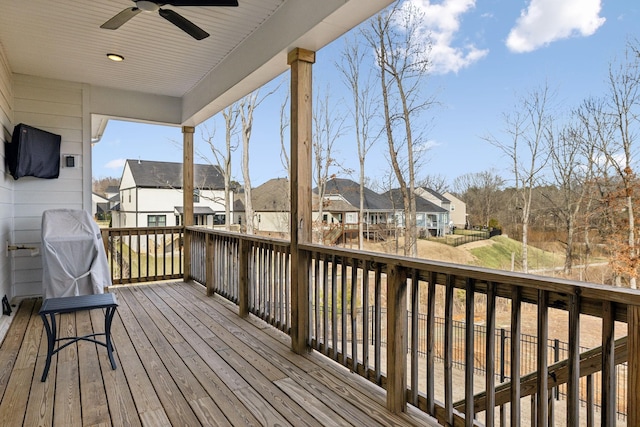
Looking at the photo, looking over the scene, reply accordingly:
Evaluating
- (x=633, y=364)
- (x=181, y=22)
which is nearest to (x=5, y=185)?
(x=181, y=22)

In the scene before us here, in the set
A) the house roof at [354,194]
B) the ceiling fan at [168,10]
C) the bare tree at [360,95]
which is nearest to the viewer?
the ceiling fan at [168,10]

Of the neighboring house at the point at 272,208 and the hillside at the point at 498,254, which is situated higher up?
the neighboring house at the point at 272,208

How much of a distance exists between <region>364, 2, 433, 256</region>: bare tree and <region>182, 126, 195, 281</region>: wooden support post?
351 cm

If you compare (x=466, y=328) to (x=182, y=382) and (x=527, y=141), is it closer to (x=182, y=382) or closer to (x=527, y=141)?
(x=182, y=382)

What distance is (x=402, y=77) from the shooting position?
7062mm

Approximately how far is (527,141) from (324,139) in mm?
4709

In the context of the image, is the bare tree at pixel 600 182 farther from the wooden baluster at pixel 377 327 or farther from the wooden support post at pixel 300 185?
the wooden support post at pixel 300 185

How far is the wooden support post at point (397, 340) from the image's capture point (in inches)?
83.7

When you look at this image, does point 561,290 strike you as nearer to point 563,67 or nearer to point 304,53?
point 304,53

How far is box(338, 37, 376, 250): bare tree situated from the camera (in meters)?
7.60

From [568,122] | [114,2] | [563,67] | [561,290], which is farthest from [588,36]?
[114,2]

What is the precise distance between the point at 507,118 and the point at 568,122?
2.54ft

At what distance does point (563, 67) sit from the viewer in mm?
4512

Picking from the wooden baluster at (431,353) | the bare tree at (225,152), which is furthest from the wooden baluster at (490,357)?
the bare tree at (225,152)
